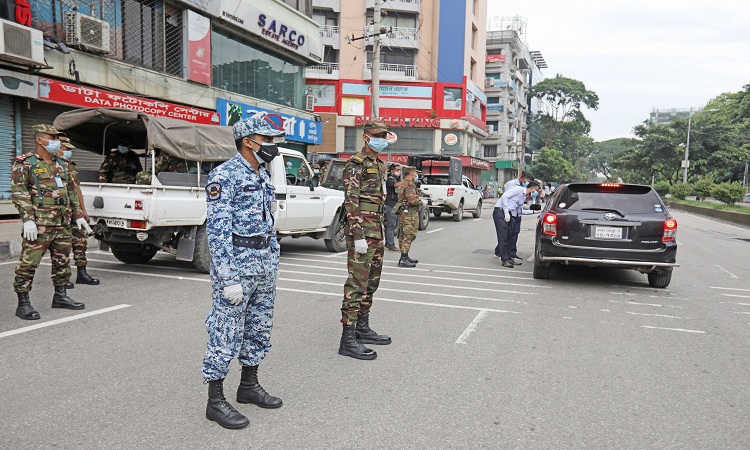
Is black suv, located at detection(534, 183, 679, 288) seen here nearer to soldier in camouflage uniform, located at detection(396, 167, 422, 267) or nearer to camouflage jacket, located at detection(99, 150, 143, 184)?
soldier in camouflage uniform, located at detection(396, 167, 422, 267)

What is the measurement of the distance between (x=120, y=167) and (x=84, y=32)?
26.0 ft

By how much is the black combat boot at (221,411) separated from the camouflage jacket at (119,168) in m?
6.48

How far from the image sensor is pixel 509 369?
4.52m

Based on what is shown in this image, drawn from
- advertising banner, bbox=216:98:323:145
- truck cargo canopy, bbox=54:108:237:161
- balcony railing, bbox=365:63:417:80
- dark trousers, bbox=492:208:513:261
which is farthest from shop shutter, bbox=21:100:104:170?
balcony railing, bbox=365:63:417:80

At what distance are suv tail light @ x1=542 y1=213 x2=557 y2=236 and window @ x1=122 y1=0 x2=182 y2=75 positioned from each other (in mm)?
14116

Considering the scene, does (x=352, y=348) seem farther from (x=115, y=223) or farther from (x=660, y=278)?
(x=660, y=278)

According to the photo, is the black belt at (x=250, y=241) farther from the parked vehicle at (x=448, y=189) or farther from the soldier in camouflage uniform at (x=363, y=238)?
the parked vehicle at (x=448, y=189)

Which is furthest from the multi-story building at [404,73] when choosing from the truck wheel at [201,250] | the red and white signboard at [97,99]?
the truck wheel at [201,250]

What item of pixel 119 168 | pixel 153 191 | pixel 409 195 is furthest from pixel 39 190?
pixel 409 195

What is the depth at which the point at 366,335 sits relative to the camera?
5188 millimetres

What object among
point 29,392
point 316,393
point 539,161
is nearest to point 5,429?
point 29,392

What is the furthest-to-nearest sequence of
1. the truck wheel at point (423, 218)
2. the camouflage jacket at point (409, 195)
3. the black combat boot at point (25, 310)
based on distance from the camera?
the truck wheel at point (423, 218) < the camouflage jacket at point (409, 195) < the black combat boot at point (25, 310)

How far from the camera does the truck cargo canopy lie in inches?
318

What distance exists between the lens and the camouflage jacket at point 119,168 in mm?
8883
